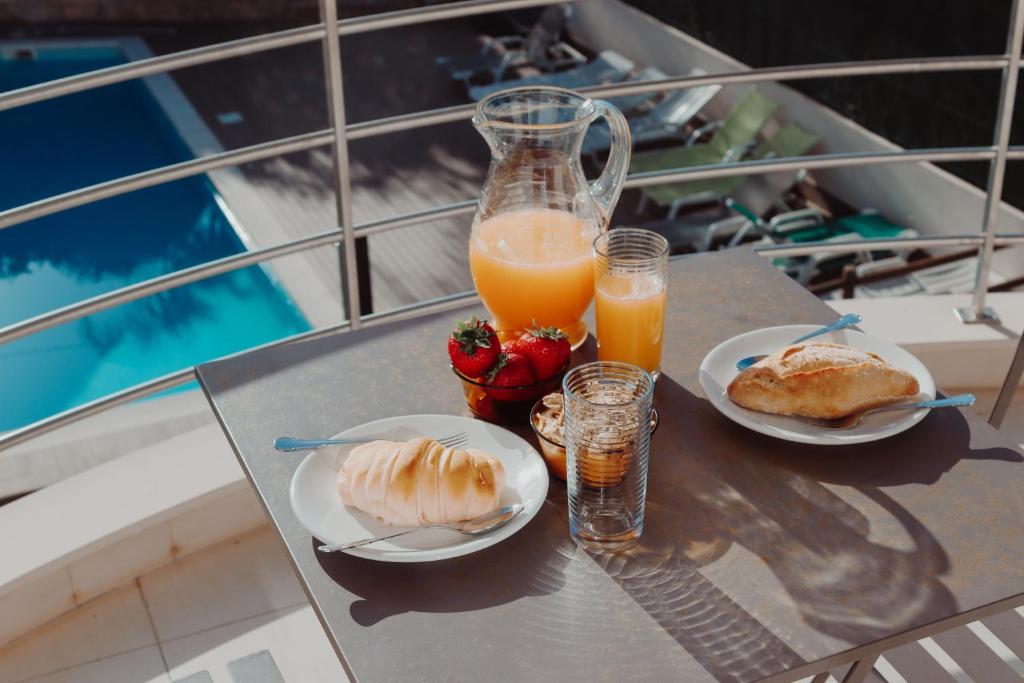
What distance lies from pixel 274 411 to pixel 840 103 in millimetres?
7746

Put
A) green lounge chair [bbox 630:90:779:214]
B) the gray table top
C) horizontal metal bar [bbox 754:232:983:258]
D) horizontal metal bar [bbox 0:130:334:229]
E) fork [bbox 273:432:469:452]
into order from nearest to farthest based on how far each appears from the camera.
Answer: the gray table top, fork [bbox 273:432:469:452], horizontal metal bar [bbox 0:130:334:229], horizontal metal bar [bbox 754:232:983:258], green lounge chair [bbox 630:90:779:214]

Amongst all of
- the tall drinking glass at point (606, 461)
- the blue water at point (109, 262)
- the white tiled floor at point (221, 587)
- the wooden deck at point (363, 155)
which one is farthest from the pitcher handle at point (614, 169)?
the wooden deck at point (363, 155)

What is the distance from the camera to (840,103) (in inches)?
331

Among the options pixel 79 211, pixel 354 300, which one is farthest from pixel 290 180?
pixel 354 300

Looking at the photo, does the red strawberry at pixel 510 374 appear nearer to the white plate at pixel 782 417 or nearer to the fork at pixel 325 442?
the fork at pixel 325 442

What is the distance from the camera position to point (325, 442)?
4.09ft

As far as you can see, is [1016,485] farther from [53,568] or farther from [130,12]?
[130,12]

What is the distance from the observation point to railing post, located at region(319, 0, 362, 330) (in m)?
1.82

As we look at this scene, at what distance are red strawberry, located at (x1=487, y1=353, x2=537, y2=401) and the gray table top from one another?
104mm

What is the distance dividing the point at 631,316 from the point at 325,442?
0.38 m

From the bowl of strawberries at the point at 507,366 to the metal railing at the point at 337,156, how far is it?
18.2 inches

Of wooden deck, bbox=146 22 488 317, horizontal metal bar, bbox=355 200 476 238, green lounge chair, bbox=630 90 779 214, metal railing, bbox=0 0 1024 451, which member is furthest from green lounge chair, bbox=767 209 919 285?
horizontal metal bar, bbox=355 200 476 238

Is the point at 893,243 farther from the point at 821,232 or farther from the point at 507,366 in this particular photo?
the point at 821,232

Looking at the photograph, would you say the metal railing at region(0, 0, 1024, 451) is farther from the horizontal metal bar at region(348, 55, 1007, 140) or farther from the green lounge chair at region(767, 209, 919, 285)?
the green lounge chair at region(767, 209, 919, 285)
